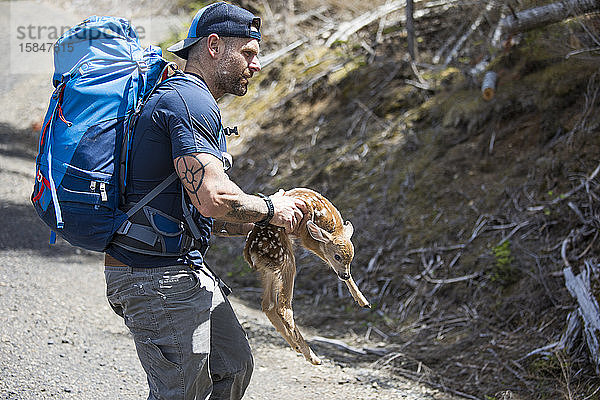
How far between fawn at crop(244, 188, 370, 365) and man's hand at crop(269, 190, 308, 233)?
17cm

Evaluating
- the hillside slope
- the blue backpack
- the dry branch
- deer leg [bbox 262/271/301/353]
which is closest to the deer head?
deer leg [bbox 262/271/301/353]

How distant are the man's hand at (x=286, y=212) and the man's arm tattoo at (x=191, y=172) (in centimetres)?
45

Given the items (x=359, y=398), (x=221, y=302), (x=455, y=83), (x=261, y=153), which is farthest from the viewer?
(x=261, y=153)

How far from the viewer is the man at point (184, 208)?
284 cm

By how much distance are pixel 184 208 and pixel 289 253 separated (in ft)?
2.64

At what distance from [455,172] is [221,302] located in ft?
15.6

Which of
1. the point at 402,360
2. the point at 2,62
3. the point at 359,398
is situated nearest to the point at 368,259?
the point at 402,360

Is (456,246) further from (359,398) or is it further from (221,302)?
(221,302)

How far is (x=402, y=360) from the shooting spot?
5691 millimetres

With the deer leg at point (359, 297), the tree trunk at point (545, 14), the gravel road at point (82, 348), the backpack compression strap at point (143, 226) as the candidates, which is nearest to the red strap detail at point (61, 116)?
the backpack compression strap at point (143, 226)

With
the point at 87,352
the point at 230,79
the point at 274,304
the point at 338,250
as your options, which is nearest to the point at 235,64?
the point at 230,79

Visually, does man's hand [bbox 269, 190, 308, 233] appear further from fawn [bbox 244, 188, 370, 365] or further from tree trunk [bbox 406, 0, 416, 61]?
tree trunk [bbox 406, 0, 416, 61]

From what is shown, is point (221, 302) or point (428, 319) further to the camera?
point (428, 319)

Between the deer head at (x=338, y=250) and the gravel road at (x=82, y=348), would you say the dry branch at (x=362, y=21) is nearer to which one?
the gravel road at (x=82, y=348)
